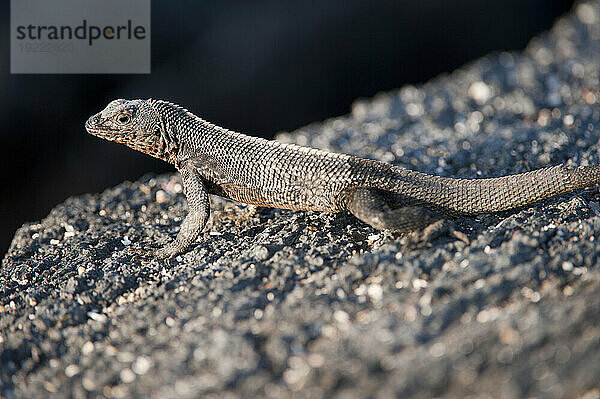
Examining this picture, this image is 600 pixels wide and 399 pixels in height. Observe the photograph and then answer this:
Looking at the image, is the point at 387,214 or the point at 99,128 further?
the point at 99,128

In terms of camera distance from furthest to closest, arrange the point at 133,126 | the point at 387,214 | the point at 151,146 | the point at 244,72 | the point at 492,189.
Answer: the point at 244,72, the point at 151,146, the point at 133,126, the point at 492,189, the point at 387,214

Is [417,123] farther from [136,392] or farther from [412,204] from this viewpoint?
[136,392]

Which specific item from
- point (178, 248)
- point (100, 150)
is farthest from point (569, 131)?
point (100, 150)

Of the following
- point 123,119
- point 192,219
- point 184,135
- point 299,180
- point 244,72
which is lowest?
point 192,219

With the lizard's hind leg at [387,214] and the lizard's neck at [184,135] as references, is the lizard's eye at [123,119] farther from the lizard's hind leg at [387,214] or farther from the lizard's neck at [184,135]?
the lizard's hind leg at [387,214]

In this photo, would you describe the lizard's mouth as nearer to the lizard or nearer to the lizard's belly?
the lizard

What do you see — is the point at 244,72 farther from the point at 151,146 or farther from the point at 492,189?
the point at 492,189

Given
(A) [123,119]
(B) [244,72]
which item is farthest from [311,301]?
(B) [244,72]
